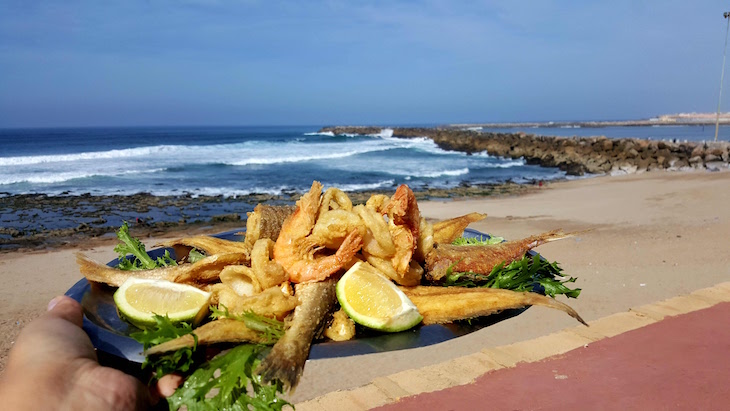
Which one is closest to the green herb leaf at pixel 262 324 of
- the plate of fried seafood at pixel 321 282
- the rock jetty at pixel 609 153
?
the plate of fried seafood at pixel 321 282

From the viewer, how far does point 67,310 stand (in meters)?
2.02

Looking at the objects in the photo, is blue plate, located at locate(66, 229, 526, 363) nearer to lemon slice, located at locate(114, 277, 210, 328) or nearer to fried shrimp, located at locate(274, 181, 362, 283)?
lemon slice, located at locate(114, 277, 210, 328)

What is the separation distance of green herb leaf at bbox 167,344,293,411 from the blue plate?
0.60ft

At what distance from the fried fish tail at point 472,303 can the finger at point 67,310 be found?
→ 1365mm

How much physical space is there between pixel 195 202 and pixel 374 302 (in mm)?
20716

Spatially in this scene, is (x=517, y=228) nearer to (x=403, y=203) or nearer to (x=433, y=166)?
(x=403, y=203)

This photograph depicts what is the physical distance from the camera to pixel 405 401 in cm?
452

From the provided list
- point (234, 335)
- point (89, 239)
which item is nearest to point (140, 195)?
point (89, 239)

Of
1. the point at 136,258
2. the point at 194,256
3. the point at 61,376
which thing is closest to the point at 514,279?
the point at 194,256

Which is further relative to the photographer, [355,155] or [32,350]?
[355,155]

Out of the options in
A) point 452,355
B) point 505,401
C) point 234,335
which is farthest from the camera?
point 452,355

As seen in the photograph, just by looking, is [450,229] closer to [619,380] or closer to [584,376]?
[584,376]

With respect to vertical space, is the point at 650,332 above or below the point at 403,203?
below

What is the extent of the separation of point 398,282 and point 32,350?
143 centimetres
